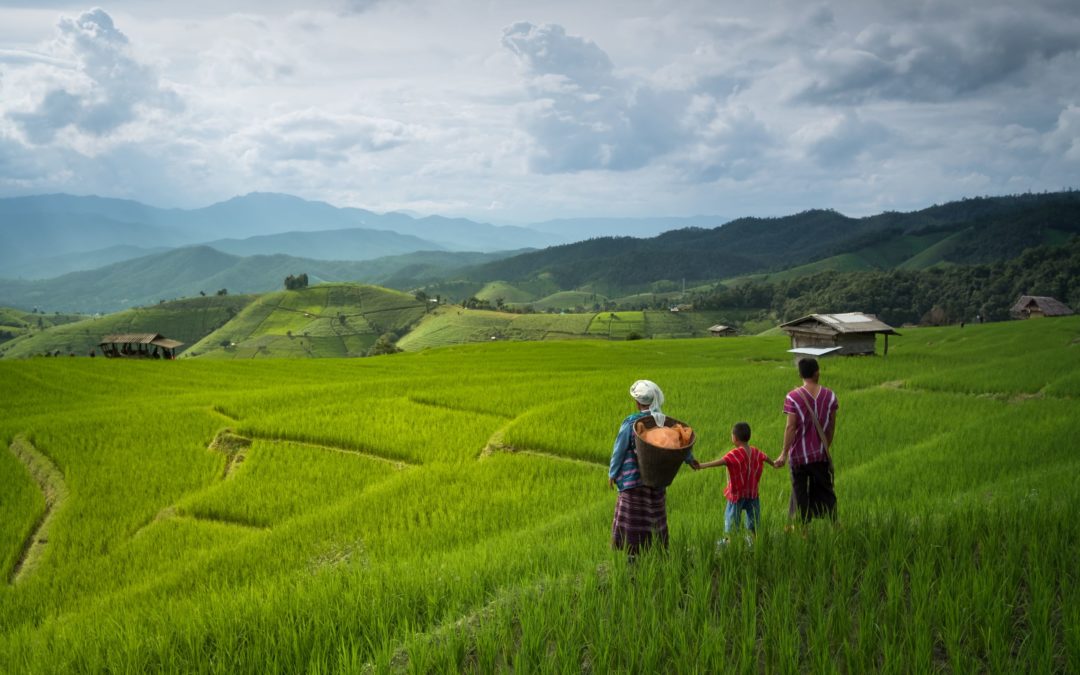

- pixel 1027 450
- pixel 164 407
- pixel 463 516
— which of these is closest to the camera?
pixel 463 516

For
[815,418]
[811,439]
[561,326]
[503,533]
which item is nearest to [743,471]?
[811,439]

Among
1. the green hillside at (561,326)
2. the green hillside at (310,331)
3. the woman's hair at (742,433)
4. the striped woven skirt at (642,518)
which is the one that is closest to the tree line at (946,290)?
the green hillside at (561,326)

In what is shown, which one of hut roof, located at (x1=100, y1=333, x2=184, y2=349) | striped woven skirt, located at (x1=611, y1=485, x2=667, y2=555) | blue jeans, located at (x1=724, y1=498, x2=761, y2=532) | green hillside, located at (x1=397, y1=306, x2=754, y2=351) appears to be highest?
hut roof, located at (x1=100, y1=333, x2=184, y2=349)

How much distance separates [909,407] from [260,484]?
1721 cm

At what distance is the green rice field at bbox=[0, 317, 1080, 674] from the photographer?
4.35 m

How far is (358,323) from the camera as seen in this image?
608 feet

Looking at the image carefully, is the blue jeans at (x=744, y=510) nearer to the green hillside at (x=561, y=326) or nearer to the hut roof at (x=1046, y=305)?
the hut roof at (x=1046, y=305)

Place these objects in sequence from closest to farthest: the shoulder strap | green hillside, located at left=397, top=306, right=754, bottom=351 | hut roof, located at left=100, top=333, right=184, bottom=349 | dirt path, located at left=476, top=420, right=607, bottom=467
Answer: the shoulder strap → dirt path, located at left=476, top=420, right=607, bottom=467 → hut roof, located at left=100, top=333, right=184, bottom=349 → green hillside, located at left=397, top=306, right=754, bottom=351

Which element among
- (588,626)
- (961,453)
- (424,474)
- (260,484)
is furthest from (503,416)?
(588,626)

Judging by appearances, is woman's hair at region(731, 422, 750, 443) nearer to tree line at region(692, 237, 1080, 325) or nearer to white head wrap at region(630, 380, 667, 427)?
white head wrap at region(630, 380, 667, 427)

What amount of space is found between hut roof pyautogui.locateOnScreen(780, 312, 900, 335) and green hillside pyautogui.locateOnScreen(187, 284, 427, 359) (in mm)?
136699

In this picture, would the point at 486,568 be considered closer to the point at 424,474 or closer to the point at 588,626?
the point at 588,626

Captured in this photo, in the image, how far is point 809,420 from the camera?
689cm

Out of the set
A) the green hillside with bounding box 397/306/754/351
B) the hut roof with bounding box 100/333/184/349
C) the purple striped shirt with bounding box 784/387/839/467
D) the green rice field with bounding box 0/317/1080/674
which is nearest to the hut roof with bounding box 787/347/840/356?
the green rice field with bounding box 0/317/1080/674
